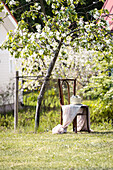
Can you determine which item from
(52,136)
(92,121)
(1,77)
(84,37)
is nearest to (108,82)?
(92,121)

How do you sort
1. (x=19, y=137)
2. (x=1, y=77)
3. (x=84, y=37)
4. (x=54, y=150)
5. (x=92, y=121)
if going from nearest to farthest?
(x=54, y=150), (x=19, y=137), (x=84, y=37), (x=92, y=121), (x=1, y=77)

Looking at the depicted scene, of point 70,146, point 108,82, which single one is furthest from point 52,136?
point 108,82

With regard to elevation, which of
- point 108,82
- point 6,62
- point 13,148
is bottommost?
point 13,148

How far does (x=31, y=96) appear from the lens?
9742 mm

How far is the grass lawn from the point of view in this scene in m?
4.41

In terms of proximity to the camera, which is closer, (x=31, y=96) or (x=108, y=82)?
(x=108, y=82)

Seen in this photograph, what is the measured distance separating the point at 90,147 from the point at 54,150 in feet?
2.16

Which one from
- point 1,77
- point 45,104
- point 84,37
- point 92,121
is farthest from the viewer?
→ point 1,77

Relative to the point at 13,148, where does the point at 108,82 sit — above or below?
above

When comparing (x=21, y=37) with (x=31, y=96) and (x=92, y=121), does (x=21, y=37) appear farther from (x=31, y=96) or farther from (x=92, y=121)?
(x=92, y=121)

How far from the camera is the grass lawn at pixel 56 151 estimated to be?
4414mm

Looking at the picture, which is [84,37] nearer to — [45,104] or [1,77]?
[45,104]

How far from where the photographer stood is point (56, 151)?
17.5 feet

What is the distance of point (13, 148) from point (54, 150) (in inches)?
30.7
